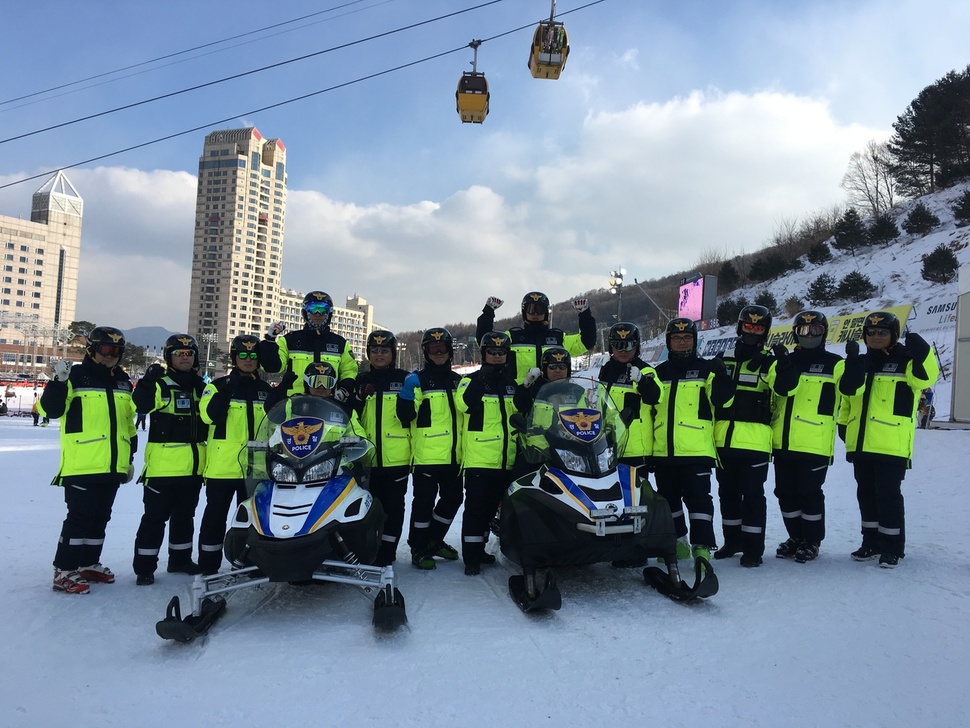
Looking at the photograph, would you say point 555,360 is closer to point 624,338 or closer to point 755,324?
point 624,338

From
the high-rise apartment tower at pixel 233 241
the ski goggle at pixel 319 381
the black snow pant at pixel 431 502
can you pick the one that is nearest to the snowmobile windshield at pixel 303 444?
the ski goggle at pixel 319 381

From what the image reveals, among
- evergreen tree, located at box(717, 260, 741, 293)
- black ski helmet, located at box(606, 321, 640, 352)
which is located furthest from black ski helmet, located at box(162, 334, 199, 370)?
evergreen tree, located at box(717, 260, 741, 293)

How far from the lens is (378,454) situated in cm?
522

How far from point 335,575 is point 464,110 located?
8358mm

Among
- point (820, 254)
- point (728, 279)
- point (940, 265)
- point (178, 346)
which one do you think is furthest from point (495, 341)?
point (728, 279)

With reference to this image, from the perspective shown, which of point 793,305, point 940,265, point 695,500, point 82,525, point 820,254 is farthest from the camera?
point 820,254

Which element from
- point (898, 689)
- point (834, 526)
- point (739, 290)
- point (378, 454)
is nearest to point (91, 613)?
point (378, 454)

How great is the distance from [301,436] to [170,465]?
1442 millimetres

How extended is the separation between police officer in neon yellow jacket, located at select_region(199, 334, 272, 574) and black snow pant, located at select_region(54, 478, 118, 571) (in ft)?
2.42

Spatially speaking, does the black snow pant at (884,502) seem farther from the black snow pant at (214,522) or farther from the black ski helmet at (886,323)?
the black snow pant at (214,522)

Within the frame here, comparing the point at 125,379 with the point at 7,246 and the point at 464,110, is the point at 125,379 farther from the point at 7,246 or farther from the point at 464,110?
the point at 7,246

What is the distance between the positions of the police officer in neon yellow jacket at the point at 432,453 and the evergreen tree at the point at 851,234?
43348mm

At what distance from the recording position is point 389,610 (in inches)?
143

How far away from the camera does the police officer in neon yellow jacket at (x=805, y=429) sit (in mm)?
5176
